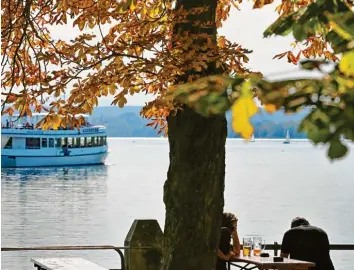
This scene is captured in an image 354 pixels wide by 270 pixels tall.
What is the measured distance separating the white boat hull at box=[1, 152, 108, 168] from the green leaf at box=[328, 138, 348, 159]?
4574 inches

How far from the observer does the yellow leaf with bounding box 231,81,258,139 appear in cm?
250

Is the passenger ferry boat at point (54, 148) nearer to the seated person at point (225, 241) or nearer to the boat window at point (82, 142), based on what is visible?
the boat window at point (82, 142)

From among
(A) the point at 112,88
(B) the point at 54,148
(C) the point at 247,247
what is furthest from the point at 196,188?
(B) the point at 54,148

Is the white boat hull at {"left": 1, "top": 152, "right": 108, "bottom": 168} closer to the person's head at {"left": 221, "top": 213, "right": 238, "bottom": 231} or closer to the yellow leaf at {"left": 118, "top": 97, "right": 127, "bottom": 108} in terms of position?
the person's head at {"left": 221, "top": 213, "right": 238, "bottom": 231}

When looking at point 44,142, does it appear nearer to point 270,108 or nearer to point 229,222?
point 229,222

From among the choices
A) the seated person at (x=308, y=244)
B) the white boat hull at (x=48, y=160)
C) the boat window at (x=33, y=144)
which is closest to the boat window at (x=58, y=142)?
the white boat hull at (x=48, y=160)

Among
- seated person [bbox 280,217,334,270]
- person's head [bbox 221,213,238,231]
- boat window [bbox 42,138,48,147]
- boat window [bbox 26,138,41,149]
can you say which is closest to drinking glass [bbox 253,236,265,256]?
person's head [bbox 221,213,238,231]

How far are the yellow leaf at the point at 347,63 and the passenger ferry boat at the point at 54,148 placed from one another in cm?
11216

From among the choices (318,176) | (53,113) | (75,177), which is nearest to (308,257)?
(53,113)

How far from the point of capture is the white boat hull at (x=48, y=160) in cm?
11894

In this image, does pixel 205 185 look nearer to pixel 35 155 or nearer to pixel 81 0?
pixel 81 0

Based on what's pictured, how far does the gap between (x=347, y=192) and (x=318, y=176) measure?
3903 centimetres

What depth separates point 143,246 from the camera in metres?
11.3

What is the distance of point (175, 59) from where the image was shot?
8977mm
